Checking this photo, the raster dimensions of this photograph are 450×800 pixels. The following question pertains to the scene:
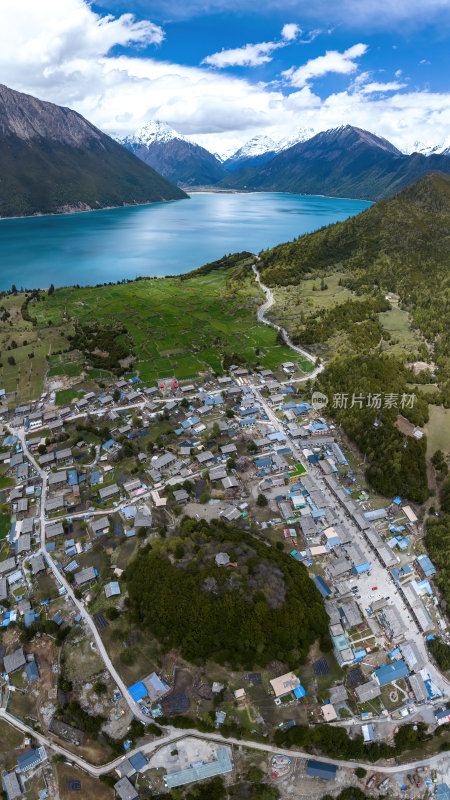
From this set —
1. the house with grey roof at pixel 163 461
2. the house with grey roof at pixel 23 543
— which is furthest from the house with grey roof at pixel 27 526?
the house with grey roof at pixel 163 461

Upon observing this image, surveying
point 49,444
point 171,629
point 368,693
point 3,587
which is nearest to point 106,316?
point 49,444

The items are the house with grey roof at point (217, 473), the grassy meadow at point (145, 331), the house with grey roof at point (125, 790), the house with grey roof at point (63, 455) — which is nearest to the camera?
the house with grey roof at point (125, 790)

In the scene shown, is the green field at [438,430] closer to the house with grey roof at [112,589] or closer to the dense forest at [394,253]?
the dense forest at [394,253]

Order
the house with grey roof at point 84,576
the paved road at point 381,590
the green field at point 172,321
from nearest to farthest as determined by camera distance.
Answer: the paved road at point 381,590, the house with grey roof at point 84,576, the green field at point 172,321

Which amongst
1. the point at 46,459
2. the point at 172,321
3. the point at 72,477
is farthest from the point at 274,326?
the point at 72,477

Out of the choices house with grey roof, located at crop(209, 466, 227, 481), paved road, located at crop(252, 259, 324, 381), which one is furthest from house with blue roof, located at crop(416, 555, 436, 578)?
paved road, located at crop(252, 259, 324, 381)

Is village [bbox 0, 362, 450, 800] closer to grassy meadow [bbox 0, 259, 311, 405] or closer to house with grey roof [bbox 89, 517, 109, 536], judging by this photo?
house with grey roof [bbox 89, 517, 109, 536]
